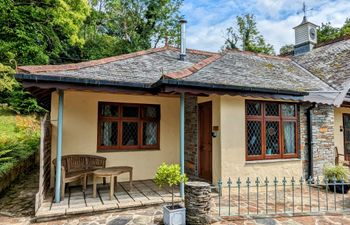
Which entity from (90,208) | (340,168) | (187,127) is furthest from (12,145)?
(340,168)

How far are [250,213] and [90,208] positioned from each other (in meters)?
3.87

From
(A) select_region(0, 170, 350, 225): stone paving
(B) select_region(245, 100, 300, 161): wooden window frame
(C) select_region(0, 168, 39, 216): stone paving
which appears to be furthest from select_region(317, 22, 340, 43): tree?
(C) select_region(0, 168, 39, 216): stone paving

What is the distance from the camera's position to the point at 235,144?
7.43 meters

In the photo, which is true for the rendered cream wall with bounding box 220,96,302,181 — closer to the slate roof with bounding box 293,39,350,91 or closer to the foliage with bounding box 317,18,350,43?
the slate roof with bounding box 293,39,350,91

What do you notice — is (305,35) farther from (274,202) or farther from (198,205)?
(198,205)

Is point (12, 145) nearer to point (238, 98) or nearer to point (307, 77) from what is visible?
point (238, 98)

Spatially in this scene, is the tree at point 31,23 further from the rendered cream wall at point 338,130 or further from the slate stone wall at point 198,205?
the rendered cream wall at point 338,130

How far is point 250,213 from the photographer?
18.8ft

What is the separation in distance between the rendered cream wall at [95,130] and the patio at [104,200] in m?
1.08

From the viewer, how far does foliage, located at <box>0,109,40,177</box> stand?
9.57 m

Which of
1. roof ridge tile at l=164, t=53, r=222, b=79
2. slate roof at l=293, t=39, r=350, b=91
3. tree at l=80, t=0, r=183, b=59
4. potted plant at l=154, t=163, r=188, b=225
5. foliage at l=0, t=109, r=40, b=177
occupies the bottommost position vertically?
potted plant at l=154, t=163, r=188, b=225

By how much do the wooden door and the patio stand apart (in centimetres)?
144

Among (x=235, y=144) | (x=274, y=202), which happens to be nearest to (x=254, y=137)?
(x=235, y=144)

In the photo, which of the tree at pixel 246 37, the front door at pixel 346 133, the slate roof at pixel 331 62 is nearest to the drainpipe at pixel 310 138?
the slate roof at pixel 331 62
